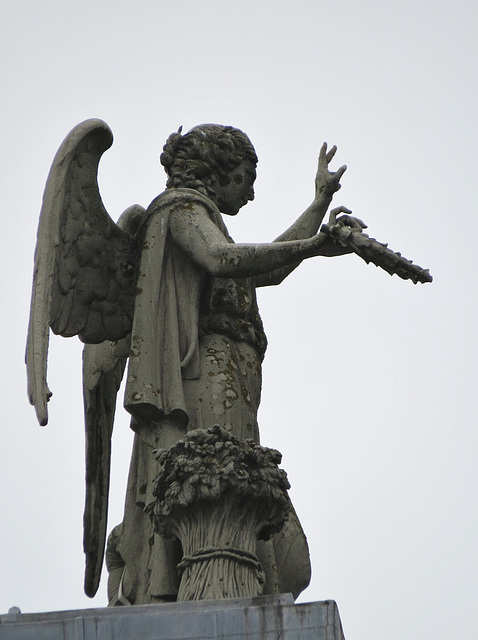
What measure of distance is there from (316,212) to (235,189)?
29.1 inches

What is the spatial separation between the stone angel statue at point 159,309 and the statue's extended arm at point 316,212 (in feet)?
0.37

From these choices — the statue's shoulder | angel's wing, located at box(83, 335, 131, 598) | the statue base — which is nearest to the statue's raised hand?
the statue's shoulder

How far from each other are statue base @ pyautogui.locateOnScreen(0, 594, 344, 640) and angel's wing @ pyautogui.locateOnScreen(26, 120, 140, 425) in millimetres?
2487

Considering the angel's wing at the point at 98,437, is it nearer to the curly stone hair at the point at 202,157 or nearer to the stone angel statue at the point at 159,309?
the stone angel statue at the point at 159,309

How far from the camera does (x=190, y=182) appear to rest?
12.1m

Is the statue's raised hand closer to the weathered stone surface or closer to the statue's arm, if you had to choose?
the statue's arm

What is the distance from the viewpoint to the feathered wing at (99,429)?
12172 mm

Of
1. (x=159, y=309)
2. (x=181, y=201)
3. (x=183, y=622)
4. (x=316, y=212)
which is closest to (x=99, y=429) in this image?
(x=159, y=309)

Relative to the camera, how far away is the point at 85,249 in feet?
38.8

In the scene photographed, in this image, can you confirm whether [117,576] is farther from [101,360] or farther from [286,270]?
[286,270]

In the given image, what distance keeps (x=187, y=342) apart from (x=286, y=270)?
147 centimetres

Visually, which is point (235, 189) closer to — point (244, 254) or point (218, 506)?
point (244, 254)

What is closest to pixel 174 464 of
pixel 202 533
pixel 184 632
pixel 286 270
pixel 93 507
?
pixel 202 533

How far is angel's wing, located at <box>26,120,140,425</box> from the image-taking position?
1155 cm
